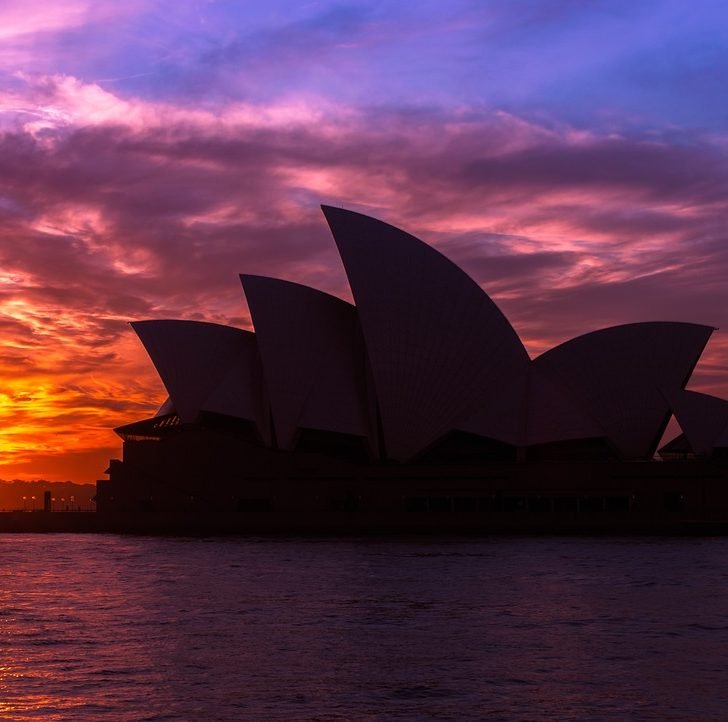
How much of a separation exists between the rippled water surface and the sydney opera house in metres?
20.3

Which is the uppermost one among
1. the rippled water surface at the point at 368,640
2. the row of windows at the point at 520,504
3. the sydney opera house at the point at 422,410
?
the sydney opera house at the point at 422,410

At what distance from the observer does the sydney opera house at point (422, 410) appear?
58406 mm

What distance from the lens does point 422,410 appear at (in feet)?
196

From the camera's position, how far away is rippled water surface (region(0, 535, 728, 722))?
15.7 metres

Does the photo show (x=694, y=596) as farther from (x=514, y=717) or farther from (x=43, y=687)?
(x=43, y=687)

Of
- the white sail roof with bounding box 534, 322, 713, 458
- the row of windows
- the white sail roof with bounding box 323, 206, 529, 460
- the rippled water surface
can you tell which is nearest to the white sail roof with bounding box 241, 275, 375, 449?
the white sail roof with bounding box 323, 206, 529, 460

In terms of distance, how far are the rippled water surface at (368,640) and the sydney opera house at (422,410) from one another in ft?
66.6

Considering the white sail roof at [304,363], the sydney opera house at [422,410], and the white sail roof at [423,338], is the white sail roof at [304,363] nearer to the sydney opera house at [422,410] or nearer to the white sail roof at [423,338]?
the sydney opera house at [422,410]

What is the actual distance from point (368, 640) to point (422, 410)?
38815mm

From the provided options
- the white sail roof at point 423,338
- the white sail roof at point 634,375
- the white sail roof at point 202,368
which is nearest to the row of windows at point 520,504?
the white sail roof at point 634,375

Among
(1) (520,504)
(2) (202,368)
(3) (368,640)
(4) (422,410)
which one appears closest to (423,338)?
(4) (422,410)

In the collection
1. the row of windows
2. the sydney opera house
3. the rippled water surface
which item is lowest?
the rippled water surface

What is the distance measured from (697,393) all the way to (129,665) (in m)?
46.7

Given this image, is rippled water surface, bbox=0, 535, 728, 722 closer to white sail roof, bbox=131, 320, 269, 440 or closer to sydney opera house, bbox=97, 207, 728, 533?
sydney opera house, bbox=97, 207, 728, 533
